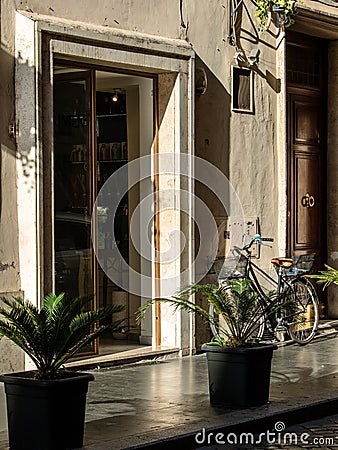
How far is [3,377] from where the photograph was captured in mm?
7414

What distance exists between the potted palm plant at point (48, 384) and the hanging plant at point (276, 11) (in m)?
7.04

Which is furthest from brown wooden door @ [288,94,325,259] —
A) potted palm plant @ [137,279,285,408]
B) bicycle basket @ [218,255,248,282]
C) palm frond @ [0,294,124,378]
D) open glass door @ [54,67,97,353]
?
palm frond @ [0,294,124,378]

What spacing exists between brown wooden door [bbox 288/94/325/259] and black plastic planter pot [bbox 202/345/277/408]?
6163mm

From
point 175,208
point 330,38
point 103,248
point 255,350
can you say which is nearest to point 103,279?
point 103,248

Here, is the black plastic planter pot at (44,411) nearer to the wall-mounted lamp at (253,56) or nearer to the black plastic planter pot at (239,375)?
the black plastic planter pot at (239,375)

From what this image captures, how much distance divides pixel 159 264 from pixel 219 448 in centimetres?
488

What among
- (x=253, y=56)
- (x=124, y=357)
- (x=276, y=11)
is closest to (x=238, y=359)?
(x=124, y=357)

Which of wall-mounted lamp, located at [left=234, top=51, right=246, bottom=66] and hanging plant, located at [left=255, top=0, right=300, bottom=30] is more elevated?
hanging plant, located at [left=255, top=0, right=300, bottom=30]

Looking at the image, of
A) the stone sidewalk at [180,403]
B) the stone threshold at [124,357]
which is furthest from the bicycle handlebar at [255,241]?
the stone threshold at [124,357]

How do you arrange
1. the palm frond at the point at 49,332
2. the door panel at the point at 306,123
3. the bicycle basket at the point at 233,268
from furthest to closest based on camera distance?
the door panel at the point at 306,123
the bicycle basket at the point at 233,268
the palm frond at the point at 49,332

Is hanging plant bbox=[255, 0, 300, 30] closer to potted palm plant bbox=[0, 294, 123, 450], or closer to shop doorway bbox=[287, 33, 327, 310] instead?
shop doorway bbox=[287, 33, 327, 310]

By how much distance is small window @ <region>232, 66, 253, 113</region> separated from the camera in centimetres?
1363

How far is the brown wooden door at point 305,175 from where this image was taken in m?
15.2

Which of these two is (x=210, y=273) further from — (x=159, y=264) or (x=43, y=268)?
(x=43, y=268)
